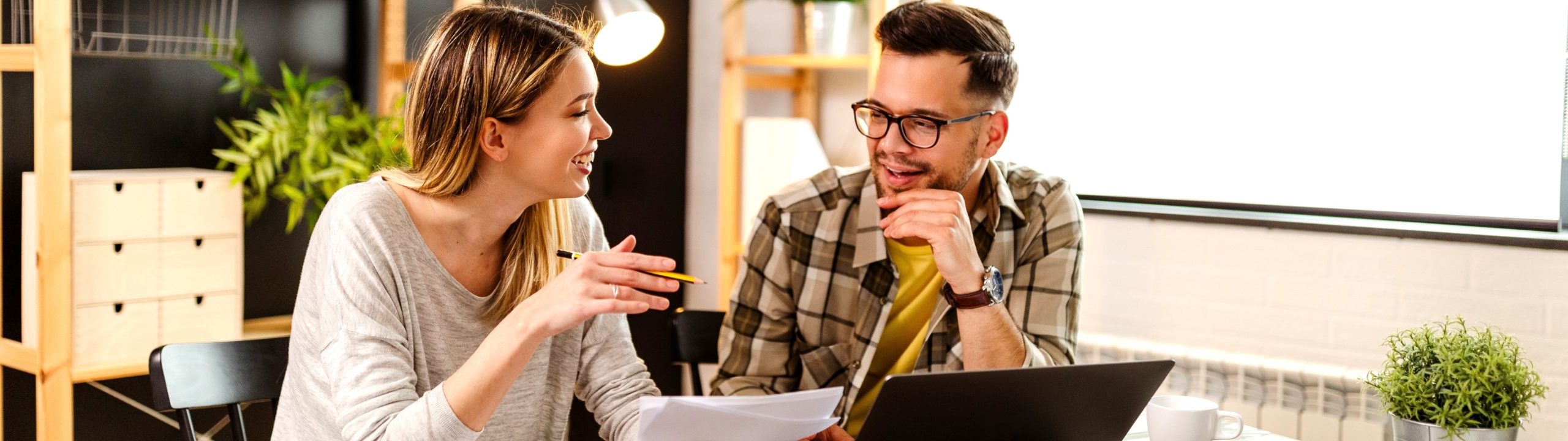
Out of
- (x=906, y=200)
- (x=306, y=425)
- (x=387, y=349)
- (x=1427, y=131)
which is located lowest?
(x=306, y=425)

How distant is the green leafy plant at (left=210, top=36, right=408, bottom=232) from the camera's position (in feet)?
9.44

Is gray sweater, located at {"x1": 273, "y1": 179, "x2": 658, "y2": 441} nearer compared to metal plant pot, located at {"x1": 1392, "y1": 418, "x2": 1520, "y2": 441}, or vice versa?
gray sweater, located at {"x1": 273, "y1": 179, "x2": 658, "y2": 441}

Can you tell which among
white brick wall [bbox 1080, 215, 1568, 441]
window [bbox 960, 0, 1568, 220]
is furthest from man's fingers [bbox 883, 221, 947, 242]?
window [bbox 960, 0, 1568, 220]

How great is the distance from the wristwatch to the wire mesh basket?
2049 mm

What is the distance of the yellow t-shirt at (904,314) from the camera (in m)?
1.87

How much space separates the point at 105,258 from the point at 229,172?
458 millimetres

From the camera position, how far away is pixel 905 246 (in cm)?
190

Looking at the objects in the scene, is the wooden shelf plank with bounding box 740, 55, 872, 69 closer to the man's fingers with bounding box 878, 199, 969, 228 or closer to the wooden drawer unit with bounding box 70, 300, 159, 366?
the man's fingers with bounding box 878, 199, 969, 228

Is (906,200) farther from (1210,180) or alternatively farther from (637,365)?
(1210,180)

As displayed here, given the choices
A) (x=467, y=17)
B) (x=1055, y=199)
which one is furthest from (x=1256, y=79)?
(x=467, y=17)

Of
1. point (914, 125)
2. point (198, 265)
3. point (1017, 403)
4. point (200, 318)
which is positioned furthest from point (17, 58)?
point (1017, 403)

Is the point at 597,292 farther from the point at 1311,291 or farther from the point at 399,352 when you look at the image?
the point at 1311,291

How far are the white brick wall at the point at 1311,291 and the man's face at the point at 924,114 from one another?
869mm

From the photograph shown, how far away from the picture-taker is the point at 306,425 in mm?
1464
